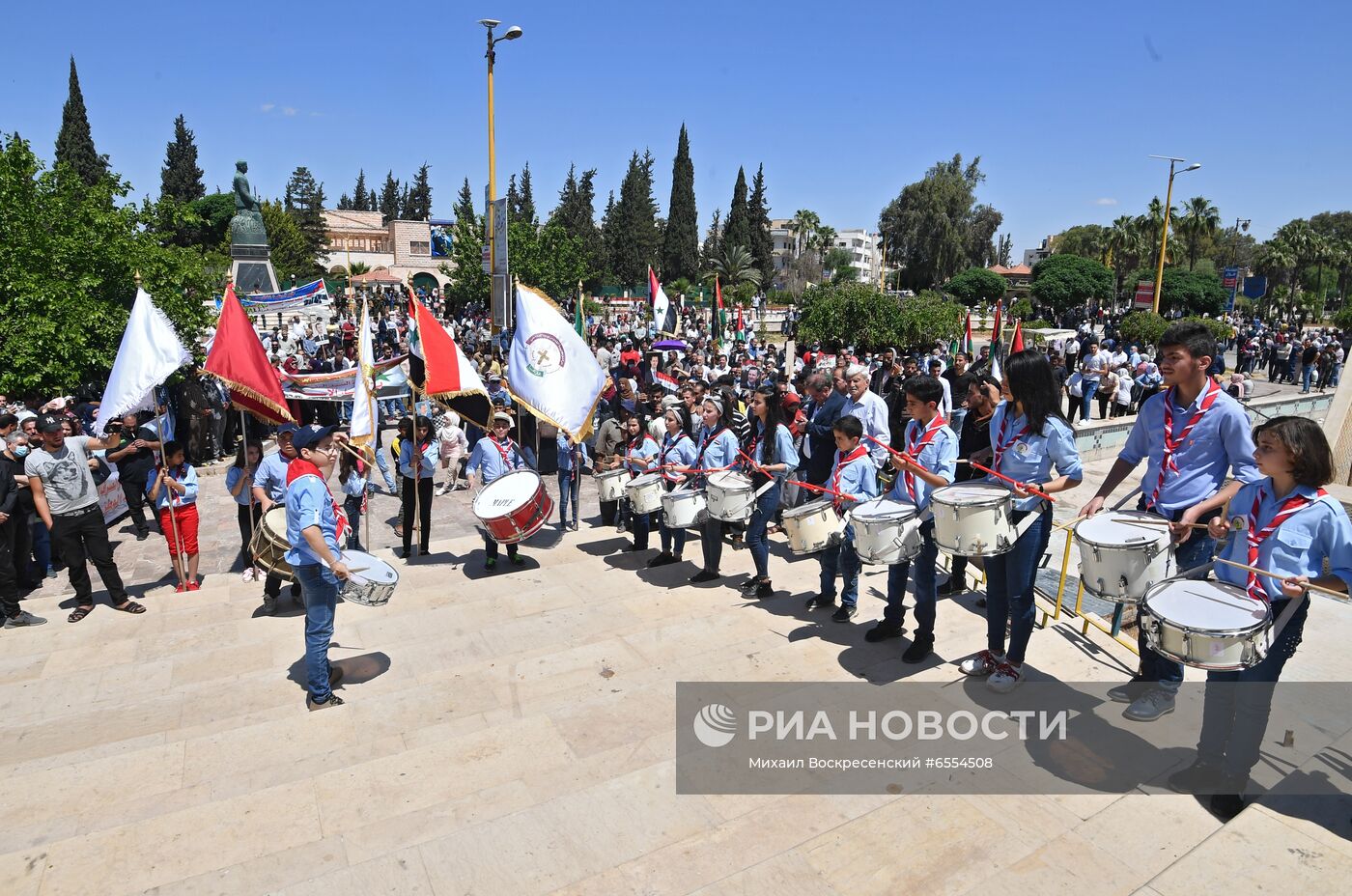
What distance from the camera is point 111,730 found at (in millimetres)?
5336

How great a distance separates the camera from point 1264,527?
12.9 feet

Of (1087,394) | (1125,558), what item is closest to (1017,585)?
(1125,558)

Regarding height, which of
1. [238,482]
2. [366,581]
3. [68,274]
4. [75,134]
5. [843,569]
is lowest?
[843,569]

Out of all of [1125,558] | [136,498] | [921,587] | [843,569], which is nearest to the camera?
[1125,558]

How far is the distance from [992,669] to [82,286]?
15418mm

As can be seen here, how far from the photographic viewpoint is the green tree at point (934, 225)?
73875mm

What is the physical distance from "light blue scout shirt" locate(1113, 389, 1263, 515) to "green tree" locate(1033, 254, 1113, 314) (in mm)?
58736

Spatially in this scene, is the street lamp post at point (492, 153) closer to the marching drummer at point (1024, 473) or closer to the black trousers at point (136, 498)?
the black trousers at point (136, 498)

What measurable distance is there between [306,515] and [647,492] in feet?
11.5

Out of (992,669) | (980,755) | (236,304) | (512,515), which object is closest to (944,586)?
(992,669)

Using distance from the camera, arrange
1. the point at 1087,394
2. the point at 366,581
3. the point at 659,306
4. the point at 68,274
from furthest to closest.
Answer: the point at 659,306 → the point at 1087,394 → the point at 68,274 → the point at 366,581

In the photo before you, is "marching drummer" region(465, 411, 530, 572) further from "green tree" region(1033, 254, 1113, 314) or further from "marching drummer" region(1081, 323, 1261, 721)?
"green tree" region(1033, 254, 1113, 314)

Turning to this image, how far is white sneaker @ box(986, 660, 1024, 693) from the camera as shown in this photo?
5.39 m

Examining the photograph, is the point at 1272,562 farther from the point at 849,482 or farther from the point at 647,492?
the point at 647,492
